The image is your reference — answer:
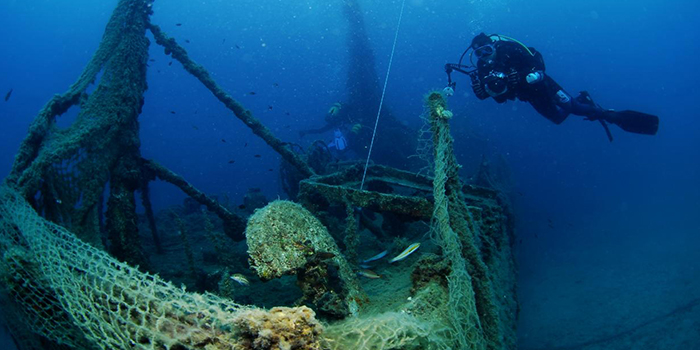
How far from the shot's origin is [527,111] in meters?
64.2

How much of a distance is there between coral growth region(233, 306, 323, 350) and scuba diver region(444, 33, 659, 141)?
24.3 feet

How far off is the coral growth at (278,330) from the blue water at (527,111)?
7.90 m

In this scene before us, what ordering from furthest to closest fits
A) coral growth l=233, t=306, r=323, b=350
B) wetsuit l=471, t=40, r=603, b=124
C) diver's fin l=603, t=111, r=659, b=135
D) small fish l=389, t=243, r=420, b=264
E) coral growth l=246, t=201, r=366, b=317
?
diver's fin l=603, t=111, r=659, b=135, wetsuit l=471, t=40, r=603, b=124, small fish l=389, t=243, r=420, b=264, coral growth l=246, t=201, r=366, b=317, coral growth l=233, t=306, r=323, b=350

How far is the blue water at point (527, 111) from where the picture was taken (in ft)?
36.4

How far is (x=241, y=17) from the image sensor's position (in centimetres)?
15500

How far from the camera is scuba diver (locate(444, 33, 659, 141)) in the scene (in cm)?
798

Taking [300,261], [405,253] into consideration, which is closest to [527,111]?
[405,253]

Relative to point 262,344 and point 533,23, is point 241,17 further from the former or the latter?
point 262,344

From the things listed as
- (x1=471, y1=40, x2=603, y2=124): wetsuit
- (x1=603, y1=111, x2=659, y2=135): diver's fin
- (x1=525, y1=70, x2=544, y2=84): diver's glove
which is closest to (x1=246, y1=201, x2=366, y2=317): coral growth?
(x1=471, y1=40, x2=603, y2=124): wetsuit

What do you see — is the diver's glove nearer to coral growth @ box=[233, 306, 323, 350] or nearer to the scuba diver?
the scuba diver

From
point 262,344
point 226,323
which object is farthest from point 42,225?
point 262,344

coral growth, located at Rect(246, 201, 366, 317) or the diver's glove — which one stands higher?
the diver's glove

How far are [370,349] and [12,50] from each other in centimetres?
17064

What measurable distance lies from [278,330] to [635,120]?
33.5 feet
